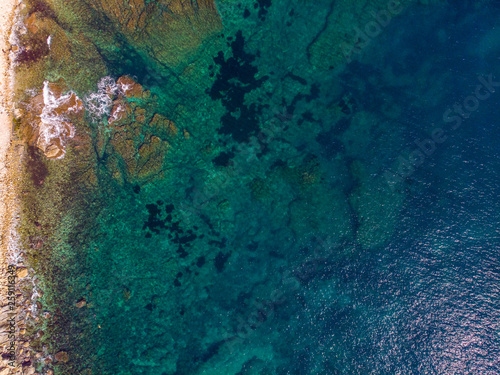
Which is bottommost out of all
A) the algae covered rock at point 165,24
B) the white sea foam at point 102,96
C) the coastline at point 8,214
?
the coastline at point 8,214

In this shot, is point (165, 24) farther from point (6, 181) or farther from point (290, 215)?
point (290, 215)

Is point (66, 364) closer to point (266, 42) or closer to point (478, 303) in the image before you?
point (266, 42)

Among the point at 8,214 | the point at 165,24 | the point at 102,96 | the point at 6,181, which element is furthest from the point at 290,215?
the point at 6,181

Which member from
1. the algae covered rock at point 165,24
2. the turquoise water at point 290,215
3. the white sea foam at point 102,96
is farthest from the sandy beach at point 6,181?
the algae covered rock at point 165,24

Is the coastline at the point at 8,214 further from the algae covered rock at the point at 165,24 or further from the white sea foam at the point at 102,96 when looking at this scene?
the algae covered rock at the point at 165,24

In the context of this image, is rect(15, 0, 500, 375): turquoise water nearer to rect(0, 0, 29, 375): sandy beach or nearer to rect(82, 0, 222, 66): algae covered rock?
rect(82, 0, 222, 66): algae covered rock

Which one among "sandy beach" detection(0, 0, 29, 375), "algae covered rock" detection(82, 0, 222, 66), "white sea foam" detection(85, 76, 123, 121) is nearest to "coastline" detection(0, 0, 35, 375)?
"sandy beach" detection(0, 0, 29, 375)
